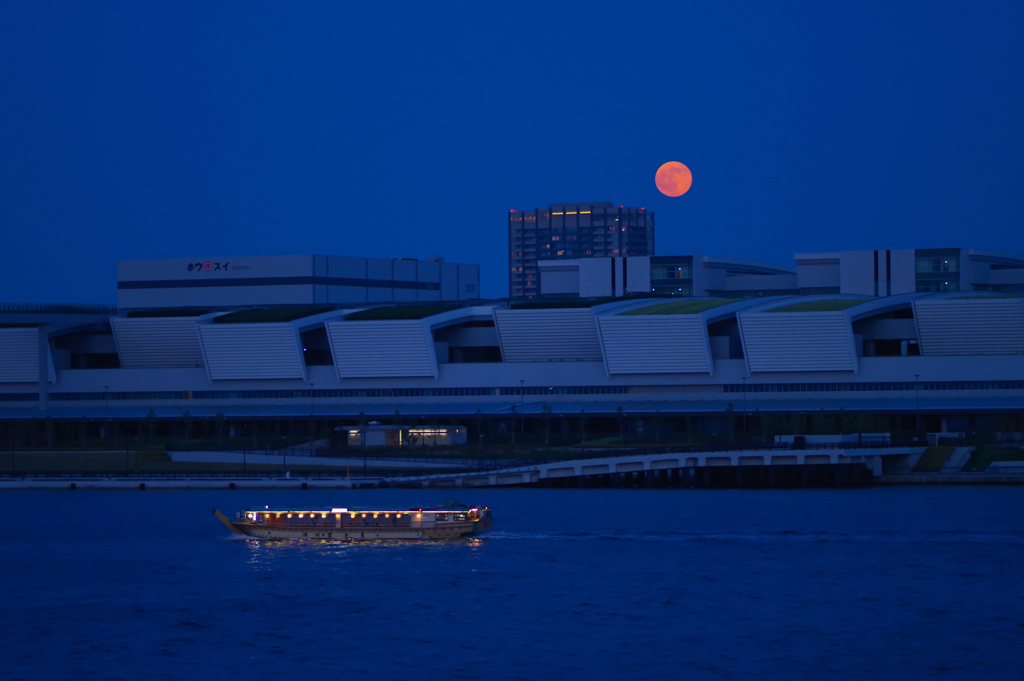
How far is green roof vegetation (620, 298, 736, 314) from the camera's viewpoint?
4392 inches

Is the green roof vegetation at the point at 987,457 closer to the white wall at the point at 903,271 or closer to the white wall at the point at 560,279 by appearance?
the white wall at the point at 903,271

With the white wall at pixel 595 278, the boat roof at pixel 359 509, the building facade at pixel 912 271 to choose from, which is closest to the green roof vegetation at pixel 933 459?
the boat roof at pixel 359 509

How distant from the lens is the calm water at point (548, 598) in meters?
45.1

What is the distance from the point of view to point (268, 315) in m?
123

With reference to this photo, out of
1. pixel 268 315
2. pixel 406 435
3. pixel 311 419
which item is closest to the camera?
pixel 406 435

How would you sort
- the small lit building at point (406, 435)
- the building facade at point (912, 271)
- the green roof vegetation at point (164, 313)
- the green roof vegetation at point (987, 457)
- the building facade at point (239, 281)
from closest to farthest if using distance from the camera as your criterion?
the green roof vegetation at point (987, 457)
the small lit building at point (406, 435)
the green roof vegetation at point (164, 313)
the building facade at point (912, 271)
the building facade at point (239, 281)

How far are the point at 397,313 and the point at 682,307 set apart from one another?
23199mm

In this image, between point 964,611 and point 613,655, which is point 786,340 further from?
point 613,655

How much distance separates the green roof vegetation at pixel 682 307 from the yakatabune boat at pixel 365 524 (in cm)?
4549

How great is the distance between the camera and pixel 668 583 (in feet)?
185

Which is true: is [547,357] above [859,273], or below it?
below

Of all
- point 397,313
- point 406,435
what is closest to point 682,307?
point 397,313

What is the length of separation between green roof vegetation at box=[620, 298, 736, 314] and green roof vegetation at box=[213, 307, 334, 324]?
27.7 meters

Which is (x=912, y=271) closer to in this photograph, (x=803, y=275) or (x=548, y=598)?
(x=803, y=275)
